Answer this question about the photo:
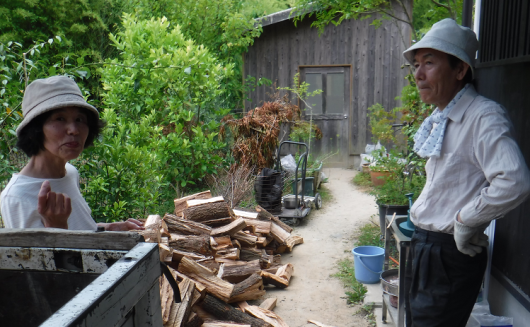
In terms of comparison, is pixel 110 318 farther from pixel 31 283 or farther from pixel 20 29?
pixel 20 29

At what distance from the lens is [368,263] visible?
4.68 m

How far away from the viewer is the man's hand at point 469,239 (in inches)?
82.0

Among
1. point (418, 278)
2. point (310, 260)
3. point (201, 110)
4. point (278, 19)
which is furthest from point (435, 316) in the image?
point (278, 19)

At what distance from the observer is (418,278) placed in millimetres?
2461

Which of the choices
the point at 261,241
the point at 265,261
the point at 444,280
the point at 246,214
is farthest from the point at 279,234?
the point at 444,280

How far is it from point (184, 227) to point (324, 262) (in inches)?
78.4

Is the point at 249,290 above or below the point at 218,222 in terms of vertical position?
below

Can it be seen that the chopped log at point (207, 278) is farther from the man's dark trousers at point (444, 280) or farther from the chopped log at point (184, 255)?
the man's dark trousers at point (444, 280)

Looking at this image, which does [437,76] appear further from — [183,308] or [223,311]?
[223,311]

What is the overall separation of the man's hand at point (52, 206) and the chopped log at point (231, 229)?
355 cm

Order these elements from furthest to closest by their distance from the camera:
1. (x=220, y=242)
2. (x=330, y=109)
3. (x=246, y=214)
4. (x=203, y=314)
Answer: (x=330, y=109) → (x=246, y=214) → (x=220, y=242) → (x=203, y=314)

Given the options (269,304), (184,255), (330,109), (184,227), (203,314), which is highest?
(330,109)

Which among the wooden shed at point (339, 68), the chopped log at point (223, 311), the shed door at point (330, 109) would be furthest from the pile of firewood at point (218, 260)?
the wooden shed at point (339, 68)

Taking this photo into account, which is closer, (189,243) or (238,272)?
(238,272)
